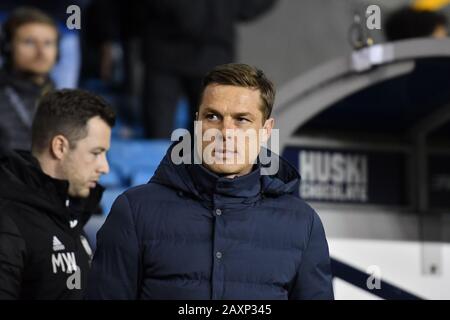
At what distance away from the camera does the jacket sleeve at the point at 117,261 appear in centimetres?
232

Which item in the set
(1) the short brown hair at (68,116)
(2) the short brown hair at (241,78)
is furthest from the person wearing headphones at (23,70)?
(2) the short brown hair at (241,78)

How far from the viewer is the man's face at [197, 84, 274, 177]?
2393mm

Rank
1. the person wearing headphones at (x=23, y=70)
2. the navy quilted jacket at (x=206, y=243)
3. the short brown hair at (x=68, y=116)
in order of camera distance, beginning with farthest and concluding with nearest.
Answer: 1. the person wearing headphones at (x=23, y=70)
2. the short brown hair at (x=68, y=116)
3. the navy quilted jacket at (x=206, y=243)

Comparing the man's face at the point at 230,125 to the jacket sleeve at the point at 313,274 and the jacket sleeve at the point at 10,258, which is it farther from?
the jacket sleeve at the point at 10,258

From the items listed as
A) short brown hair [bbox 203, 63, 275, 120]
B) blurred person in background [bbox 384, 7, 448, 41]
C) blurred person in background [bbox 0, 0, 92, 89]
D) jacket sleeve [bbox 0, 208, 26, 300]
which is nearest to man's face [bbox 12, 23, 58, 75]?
blurred person in background [bbox 0, 0, 92, 89]

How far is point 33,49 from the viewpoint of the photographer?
5.12 metres

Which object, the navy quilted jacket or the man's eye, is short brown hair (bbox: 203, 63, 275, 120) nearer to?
the man's eye

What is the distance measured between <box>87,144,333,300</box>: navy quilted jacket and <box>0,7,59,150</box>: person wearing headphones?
261 centimetres

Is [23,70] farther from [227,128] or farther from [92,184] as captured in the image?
[227,128]

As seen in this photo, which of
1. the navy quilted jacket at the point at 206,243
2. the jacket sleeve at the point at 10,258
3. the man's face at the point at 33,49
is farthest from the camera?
the man's face at the point at 33,49

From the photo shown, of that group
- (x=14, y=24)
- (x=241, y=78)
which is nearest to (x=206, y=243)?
(x=241, y=78)

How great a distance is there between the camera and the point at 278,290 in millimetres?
2342

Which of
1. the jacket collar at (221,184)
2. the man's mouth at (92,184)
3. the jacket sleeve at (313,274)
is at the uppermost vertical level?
the man's mouth at (92,184)

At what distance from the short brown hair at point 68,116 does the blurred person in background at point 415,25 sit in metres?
3.75
